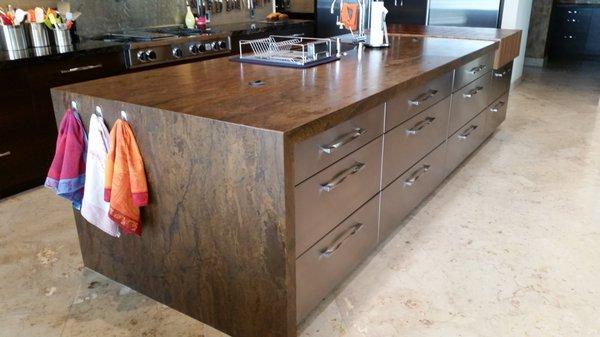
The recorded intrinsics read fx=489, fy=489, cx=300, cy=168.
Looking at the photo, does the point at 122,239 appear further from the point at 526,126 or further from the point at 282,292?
the point at 526,126

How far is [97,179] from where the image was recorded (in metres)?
1.73

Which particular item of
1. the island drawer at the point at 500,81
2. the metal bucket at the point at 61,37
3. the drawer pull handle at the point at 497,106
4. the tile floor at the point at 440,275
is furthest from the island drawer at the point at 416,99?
the metal bucket at the point at 61,37

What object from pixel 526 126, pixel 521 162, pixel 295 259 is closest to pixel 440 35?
pixel 521 162

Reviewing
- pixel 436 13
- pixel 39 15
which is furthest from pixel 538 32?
pixel 39 15

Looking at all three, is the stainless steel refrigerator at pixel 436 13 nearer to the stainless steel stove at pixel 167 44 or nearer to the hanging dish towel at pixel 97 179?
the stainless steel stove at pixel 167 44

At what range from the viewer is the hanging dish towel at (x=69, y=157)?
1.75 meters

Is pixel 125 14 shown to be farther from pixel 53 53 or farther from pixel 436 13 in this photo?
pixel 436 13

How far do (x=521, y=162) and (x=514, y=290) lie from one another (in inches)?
65.8

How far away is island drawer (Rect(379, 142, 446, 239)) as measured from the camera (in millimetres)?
2203

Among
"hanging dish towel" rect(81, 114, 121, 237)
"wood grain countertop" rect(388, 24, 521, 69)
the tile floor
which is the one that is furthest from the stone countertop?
"wood grain countertop" rect(388, 24, 521, 69)

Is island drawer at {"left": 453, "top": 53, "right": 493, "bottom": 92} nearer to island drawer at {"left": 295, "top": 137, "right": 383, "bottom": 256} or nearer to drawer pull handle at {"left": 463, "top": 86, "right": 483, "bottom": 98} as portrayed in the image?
drawer pull handle at {"left": 463, "top": 86, "right": 483, "bottom": 98}

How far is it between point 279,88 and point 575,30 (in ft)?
23.2

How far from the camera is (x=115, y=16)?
3.85m

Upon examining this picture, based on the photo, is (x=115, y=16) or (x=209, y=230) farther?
(x=115, y=16)
